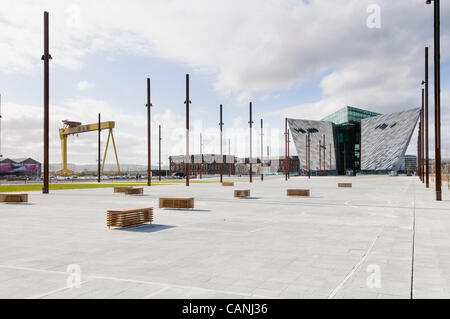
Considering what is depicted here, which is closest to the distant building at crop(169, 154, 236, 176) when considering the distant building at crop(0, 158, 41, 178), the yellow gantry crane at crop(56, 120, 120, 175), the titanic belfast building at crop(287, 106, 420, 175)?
the titanic belfast building at crop(287, 106, 420, 175)

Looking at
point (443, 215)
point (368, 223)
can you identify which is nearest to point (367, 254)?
point (368, 223)

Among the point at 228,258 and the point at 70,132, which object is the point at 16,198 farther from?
the point at 70,132

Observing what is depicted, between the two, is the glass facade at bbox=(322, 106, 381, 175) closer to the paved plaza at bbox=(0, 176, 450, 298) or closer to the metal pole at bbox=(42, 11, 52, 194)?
the metal pole at bbox=(42, 11, 52, 194)

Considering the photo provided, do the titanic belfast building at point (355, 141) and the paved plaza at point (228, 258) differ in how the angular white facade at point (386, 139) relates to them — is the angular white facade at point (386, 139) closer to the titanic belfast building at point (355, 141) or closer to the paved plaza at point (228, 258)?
the titanic belfast building at point (355, 141)

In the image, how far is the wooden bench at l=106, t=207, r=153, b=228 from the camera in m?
11.2

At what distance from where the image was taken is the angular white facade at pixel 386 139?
10731cm

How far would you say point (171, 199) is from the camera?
16.8 meters

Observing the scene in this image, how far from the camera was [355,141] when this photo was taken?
124 meters

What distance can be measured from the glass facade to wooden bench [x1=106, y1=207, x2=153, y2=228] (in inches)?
4674

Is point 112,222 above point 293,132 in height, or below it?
below

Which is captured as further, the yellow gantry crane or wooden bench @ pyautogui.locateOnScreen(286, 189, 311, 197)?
the yellow gantry crane

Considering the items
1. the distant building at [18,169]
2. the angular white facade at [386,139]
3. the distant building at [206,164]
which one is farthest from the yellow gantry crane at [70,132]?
the angular white facade at [386,139]

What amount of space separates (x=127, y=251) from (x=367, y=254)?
16.4 feet
